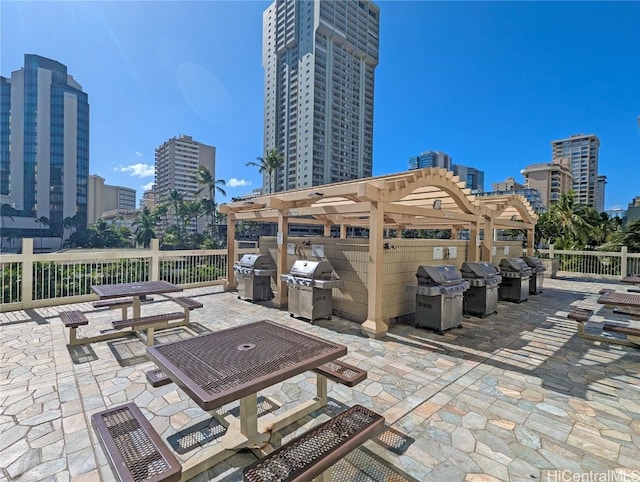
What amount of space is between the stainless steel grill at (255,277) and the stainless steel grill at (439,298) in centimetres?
370

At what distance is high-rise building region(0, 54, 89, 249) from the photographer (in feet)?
188

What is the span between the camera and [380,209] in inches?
203

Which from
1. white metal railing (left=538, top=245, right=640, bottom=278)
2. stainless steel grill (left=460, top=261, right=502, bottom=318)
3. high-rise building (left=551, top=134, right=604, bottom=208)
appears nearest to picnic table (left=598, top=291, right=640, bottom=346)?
stainless steel grill (left=460, top=261, right=502, bottom=318)

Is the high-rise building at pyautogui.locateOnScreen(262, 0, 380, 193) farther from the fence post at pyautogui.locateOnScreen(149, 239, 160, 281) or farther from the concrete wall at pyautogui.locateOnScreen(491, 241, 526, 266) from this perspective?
the fence post at pyautogui.locateOnScreen(149, 239, 160, 281)

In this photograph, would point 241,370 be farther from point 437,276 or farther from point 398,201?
point 398,201

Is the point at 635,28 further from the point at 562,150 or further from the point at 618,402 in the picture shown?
the point at 562,150

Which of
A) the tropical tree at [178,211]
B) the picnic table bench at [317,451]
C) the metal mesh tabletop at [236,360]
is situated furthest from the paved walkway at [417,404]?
the tropical tree at [178,211]

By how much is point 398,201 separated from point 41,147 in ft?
265

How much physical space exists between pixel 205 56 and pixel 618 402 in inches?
791

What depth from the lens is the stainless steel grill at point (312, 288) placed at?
5.64 m

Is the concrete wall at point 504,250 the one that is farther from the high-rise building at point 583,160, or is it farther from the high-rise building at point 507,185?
the high-rise building at point 583,160

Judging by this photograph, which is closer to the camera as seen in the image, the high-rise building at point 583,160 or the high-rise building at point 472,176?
the high-rise building at point 583,160

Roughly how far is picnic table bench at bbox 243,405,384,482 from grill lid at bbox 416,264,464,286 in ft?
11.6

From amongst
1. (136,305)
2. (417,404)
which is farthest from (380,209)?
(136,305)
